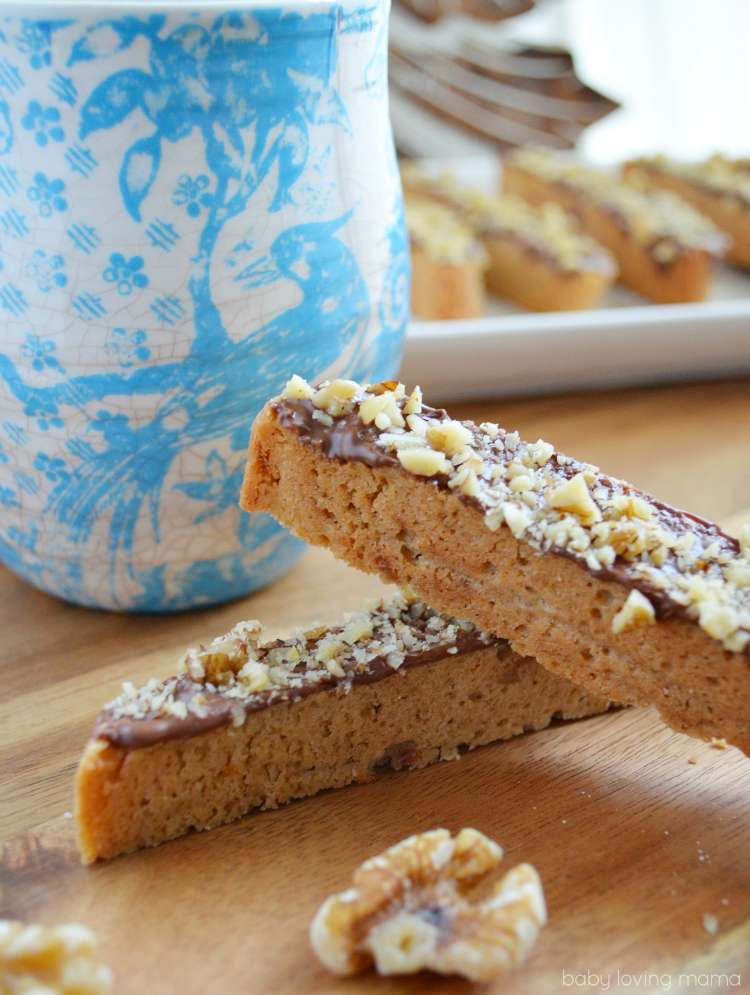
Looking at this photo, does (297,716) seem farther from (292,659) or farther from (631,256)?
(631,256)

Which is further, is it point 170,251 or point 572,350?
point 572,350

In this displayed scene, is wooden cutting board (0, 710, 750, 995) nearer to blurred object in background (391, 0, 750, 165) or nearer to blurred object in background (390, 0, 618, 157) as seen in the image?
blurred object in background (391, 0, 750, 165)

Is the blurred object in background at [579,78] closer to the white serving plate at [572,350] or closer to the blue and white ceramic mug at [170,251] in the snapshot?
the white serving plate at [572,350]

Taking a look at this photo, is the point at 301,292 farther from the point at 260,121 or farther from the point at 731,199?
the point at 731,199

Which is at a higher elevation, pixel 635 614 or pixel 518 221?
pixel 518 221

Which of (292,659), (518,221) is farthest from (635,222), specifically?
(292,659)

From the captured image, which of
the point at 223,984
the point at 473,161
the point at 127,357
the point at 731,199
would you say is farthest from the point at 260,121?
the point at 473,161
